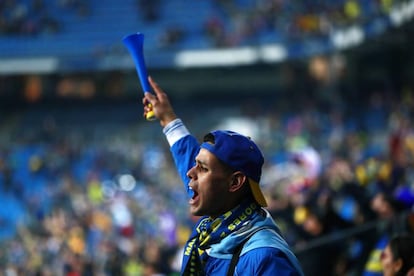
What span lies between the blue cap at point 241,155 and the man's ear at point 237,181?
0.01 meters

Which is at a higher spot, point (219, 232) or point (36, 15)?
point (36, 15)

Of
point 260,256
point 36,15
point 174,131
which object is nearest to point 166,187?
point 36,15

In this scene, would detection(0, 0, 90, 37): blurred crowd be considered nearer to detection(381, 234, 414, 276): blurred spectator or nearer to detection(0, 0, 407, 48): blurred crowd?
detection(0, 0, 407, 48): blurred crowd

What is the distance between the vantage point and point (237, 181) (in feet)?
7.22

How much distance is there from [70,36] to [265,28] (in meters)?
5.83

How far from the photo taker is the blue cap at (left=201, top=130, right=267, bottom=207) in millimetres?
Answer: 2189

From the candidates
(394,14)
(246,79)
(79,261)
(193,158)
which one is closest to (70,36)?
(246,79)

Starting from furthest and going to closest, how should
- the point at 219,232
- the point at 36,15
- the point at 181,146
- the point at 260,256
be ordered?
the point at 36,15, the point at 181,146, the point at 219,232, the point at 260,256

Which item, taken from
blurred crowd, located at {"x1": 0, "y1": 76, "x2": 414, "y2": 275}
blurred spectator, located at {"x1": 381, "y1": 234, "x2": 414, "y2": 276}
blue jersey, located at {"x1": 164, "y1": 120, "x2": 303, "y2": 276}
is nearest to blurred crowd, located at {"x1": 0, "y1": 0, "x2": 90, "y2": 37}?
blurred crowd, located at {"x1": 0, "y1": 76, "x2": 414, "y2": 275}

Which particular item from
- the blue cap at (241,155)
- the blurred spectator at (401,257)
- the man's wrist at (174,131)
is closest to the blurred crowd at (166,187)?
the blurred spectator at (401,257)

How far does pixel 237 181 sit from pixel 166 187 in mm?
14304

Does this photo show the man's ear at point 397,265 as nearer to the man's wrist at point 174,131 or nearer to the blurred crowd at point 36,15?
the man's wrist at point 174,131

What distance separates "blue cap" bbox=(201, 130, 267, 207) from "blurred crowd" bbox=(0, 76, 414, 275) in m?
2.43

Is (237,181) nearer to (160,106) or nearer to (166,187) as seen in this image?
(160,106)
